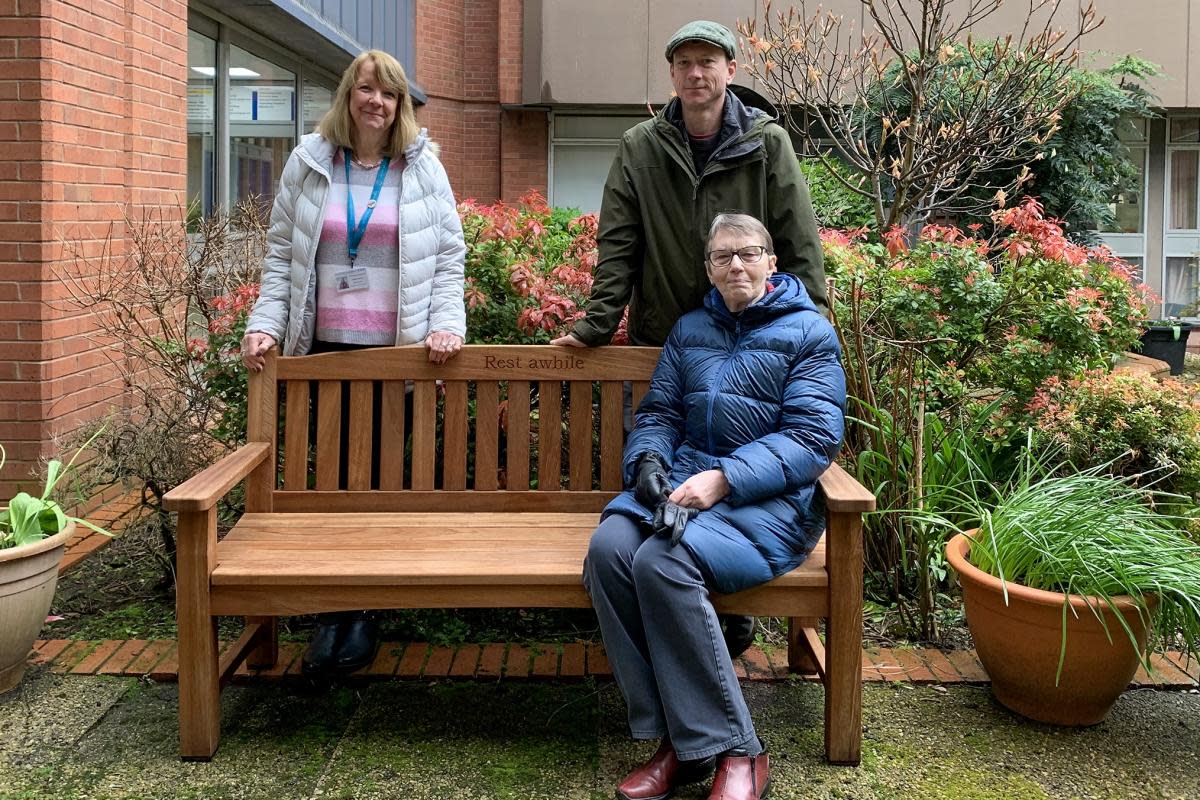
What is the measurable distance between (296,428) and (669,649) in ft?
5.47

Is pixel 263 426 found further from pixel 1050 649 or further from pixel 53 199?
pixel 1050 649

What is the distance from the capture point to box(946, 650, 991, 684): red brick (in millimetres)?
3990

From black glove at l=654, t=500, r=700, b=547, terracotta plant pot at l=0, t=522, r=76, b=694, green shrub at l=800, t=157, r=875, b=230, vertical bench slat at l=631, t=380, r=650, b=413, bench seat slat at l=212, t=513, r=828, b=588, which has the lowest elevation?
terracotta plant pot at l=0, t=522, r=76, b=694

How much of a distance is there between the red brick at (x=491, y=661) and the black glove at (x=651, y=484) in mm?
1009

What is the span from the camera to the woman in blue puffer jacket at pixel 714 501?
3.10 metres

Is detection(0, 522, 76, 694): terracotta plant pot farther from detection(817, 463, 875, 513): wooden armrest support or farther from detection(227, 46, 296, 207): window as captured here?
detection(227, 46, 296, 207): window

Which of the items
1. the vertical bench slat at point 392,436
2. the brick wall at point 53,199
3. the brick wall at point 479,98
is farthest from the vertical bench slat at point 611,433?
the brick wall at point 479,98

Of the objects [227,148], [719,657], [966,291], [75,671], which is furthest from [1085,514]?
[227,148]

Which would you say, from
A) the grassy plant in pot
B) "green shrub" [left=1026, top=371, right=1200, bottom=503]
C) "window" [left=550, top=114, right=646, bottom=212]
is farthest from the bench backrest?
"window" [left=550, top=114, right=646, bottom=212]

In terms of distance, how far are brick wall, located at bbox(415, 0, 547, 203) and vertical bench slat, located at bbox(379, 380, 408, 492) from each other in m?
13.0

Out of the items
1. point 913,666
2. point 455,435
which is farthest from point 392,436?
point 913,666

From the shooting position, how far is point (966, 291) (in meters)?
5.23

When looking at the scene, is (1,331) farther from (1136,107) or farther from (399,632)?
(1136,107)

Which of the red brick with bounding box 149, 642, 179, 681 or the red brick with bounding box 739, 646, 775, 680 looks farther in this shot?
the red brick with bounding box 739, 646, 775, 680
